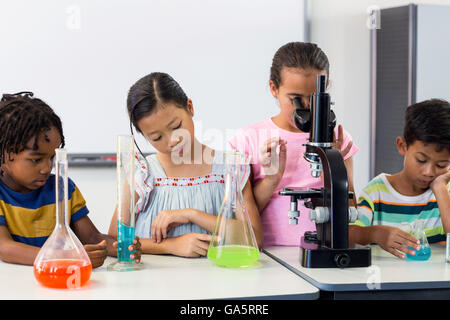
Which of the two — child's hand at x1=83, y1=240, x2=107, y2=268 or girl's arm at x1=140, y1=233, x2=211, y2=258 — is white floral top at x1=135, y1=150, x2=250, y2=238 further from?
child's hand at x1=83, y1=240, x2=107, y2=268

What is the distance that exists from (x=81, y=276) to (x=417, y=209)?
1.02 m

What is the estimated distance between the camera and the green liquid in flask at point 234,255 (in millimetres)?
1101

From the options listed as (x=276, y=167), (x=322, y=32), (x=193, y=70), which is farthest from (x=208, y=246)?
(x=322, y=32)

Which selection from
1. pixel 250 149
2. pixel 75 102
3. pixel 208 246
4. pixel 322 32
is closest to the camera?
pixel 208 246

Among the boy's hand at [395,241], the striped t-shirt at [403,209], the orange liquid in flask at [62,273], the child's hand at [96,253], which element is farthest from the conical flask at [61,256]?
the striped t-shirt at [403,209]

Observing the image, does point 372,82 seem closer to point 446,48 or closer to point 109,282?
point 446,48

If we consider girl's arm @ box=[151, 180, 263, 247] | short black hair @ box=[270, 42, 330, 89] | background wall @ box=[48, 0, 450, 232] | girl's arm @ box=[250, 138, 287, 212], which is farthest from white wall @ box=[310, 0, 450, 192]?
girl's arm @ box=[151, 180, 263, 247]

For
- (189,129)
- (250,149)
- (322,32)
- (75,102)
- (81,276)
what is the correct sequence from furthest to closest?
1. (322,32)
2. (75,102)
3. (250,149)
4. (189,129)
5. (81,276)

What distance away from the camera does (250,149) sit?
1493mm

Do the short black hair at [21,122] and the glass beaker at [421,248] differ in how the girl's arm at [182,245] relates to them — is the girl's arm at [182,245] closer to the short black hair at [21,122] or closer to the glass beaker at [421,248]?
the short black hair at [21,122]

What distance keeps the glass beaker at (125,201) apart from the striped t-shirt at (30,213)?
29 cm

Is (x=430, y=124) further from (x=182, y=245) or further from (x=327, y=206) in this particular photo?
(x=182, y=245)

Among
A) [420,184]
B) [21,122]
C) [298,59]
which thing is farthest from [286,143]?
[21,122]

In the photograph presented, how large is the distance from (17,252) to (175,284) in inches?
15.3
